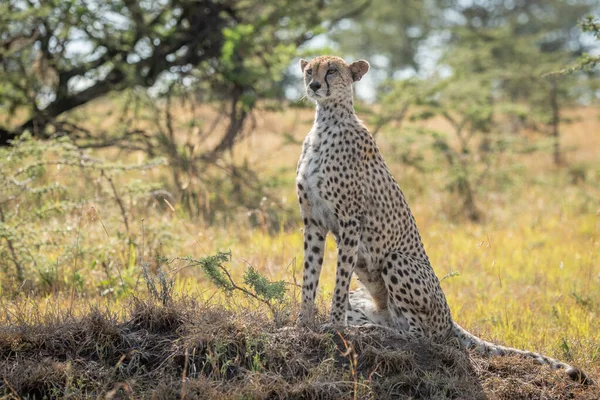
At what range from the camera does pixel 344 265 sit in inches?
158

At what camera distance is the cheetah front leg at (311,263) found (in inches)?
163

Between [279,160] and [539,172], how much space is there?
16.0 feet

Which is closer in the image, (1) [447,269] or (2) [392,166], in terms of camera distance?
(1) [447,269]

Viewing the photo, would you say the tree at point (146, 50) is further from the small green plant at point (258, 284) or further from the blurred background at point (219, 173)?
the small green plant at point (258, 284)

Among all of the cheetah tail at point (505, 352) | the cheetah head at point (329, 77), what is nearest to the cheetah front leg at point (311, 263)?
the cheetah head at point (329, 77)

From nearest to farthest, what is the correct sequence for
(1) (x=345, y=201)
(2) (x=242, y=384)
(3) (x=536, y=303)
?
(2) (x=242, y=384)
(1) (x=345, y=201)
(3) (x=536, y=303)

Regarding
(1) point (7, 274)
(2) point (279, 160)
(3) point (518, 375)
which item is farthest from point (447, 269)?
(2) point (279, 160)

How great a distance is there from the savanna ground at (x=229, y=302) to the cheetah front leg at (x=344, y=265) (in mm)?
236

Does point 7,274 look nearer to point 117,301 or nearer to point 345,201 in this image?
point 117,301

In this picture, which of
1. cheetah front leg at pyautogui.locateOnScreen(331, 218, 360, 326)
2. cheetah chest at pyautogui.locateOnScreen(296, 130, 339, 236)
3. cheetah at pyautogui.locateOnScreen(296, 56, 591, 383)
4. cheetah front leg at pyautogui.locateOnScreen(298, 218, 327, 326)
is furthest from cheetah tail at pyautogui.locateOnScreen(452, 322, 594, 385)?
cheetah chest at pyautogui.locateOnScreen(296, 130, 339, 236)

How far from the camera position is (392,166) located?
10.1 metres

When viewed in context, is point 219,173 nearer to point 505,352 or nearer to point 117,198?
point 117,198

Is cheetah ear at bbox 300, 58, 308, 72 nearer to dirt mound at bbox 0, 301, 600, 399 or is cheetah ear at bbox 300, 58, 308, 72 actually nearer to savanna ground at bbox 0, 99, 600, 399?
savanna ground at bbox 0, 99, 600, 399

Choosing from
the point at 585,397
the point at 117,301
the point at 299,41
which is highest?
the point at 299,41
